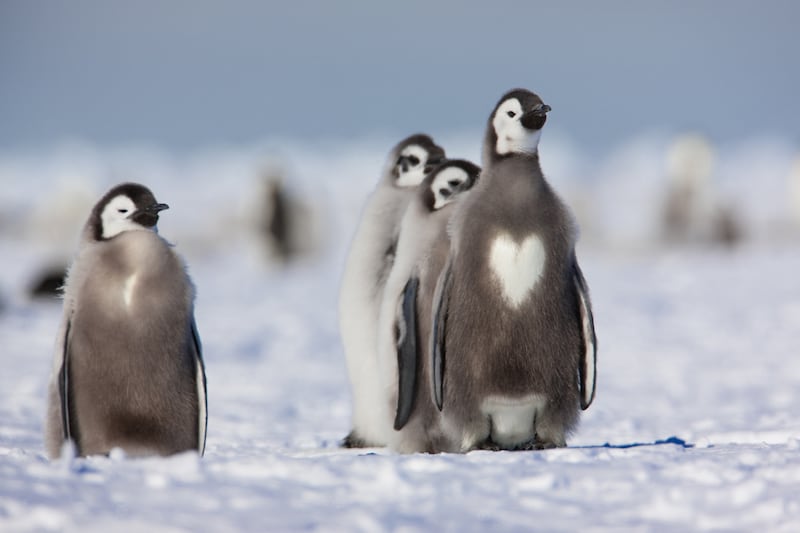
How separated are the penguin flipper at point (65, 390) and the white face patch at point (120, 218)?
420 mm

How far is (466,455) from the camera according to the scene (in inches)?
150

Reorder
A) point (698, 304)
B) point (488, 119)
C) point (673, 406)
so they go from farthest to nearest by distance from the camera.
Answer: point (698, 304) → point (673, 406) → point (488, 119)

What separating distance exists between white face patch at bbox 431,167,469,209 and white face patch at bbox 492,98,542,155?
376mm

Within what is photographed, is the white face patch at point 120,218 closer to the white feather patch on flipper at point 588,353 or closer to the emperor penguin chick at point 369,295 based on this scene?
the emperor penguin chick at point 369,295

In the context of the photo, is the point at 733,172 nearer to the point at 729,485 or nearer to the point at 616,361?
the point at 616,361

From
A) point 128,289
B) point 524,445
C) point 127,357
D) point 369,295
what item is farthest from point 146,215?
point 524,445

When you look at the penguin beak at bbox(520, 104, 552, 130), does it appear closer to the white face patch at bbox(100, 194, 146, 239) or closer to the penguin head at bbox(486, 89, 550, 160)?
the penguin head at bbox(486, 89, 550, 160)

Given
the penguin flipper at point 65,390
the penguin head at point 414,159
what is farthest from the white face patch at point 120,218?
the penguin head at point 414,159

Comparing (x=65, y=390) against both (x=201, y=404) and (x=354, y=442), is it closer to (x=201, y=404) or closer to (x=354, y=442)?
(x=201, y=404)

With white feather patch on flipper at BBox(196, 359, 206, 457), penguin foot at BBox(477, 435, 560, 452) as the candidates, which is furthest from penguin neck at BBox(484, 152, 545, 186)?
white feather patch on flipper at BBox(196, 359, 206, 457)

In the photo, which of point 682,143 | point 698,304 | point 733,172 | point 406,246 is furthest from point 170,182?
point 406,246

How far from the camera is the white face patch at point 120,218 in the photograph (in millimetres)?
4309

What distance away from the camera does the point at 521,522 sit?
294 cm

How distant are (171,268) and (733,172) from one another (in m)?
69.2
